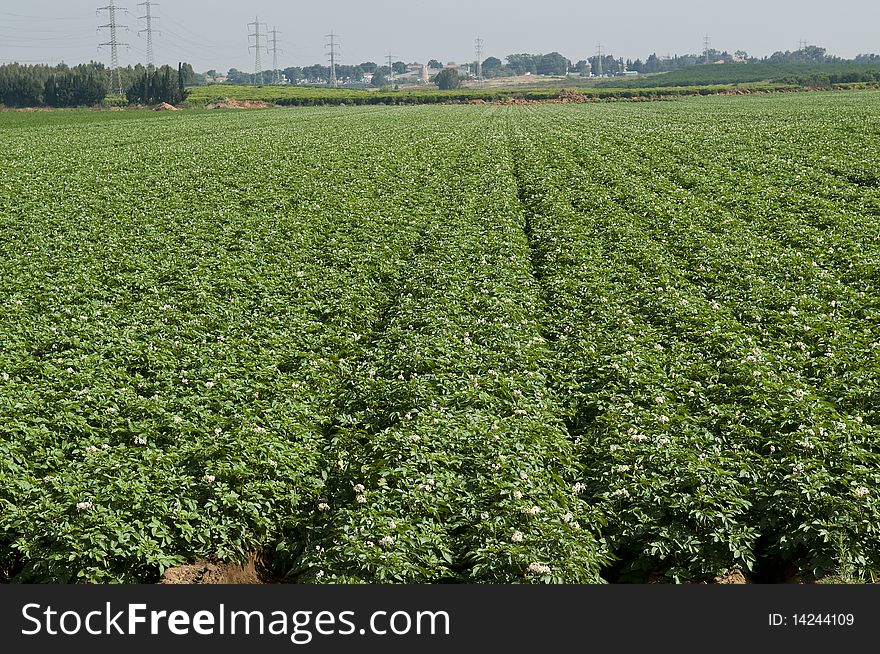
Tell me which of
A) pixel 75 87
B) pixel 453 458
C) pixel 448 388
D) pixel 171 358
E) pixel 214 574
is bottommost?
pixel 214 574

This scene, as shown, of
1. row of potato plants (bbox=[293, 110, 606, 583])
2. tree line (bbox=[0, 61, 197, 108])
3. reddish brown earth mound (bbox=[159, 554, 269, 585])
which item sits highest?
tree line (bbox=[0, 61, 197, 108])

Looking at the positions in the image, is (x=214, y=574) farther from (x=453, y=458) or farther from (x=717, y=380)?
(x=717, y=380)

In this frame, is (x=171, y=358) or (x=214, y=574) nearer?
(x=214, y=574)

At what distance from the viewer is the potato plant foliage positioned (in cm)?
724

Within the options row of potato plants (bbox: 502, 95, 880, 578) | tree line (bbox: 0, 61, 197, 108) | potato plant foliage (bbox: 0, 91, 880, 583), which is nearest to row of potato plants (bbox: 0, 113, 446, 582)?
potato plant foliage (bbox: 0, 91, 880, 583)

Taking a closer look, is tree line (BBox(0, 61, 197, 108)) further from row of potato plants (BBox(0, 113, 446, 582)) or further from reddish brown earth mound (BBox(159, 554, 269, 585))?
reddish brown earth mound (BBox(159, 554, 269, 585))

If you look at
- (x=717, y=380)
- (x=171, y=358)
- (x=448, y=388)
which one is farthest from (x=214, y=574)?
(x=717, y=380)

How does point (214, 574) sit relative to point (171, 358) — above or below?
below

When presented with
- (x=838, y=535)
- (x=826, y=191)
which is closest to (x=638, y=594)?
(x=838, y=535)

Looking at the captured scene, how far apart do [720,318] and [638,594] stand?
7.27m

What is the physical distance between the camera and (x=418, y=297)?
48.6ft

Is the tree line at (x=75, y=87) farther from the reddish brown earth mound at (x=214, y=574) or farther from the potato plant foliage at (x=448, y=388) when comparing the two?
the reddish brown earth mound at (x=214, y=574)

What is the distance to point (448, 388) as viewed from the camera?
10.2 m

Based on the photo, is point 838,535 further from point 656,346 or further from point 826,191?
point 826,191
